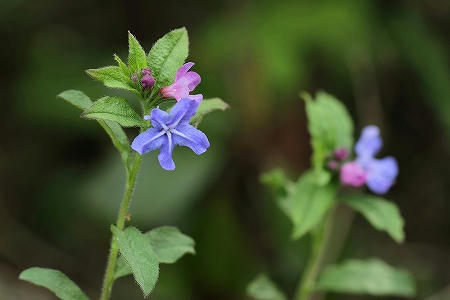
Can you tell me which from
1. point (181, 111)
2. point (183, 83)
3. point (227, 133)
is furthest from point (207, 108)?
point (227, 133)

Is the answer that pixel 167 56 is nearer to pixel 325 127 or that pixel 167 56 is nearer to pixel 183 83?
pixel 183 83

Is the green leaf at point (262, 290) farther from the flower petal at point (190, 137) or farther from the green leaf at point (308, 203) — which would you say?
the flower petal at point (190, 137)

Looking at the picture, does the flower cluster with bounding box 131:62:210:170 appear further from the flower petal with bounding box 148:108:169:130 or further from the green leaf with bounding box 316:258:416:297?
the green leaf with bounding box 316:258:416:297

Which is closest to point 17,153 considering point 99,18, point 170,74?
point 99,18

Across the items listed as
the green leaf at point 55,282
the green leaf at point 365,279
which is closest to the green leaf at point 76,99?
the green leaf at point 55,282

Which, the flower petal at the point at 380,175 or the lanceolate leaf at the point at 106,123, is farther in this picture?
the flower petal at the point at 380,175

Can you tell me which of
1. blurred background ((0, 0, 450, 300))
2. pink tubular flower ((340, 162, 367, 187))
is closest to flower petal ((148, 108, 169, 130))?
pink tubular flower ((340, 162, 367, 187))
